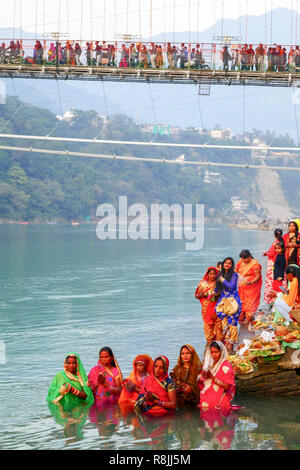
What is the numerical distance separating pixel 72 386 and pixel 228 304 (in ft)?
10.7

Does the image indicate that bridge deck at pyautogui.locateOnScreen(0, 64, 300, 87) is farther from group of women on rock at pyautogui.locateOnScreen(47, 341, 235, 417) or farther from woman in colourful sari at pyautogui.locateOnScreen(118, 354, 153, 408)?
woman in colourful sari at pyautogui.locateOnScreen(118, 354, 153, 408)

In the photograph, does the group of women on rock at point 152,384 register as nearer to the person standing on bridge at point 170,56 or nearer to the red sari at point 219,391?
the red sari at point 219,391

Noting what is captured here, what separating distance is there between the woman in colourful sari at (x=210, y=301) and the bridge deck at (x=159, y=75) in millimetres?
22007

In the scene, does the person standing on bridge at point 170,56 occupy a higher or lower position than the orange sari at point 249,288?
higher

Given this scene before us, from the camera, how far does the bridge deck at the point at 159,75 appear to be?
34763 millimetres

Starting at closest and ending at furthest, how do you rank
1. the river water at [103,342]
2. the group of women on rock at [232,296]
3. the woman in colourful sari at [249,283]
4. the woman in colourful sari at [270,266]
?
the river water at [103,342] < the group of women on rock at [232,296] < the woman in colourful sari at [249,283] < the woman in colourful sari at [270,266]

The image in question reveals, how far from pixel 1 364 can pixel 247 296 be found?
15.1 feet

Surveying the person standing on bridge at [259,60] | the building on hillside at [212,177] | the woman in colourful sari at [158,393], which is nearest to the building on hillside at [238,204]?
the building on hillside at [212,177]

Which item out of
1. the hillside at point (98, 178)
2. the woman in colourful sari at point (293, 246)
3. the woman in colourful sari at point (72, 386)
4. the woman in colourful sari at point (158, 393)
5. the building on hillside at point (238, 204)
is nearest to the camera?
the woman in colourful sari at point (158, 393)

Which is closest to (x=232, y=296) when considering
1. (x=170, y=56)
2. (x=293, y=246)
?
(x=293, y=246)

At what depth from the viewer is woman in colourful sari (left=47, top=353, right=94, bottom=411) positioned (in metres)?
11.5

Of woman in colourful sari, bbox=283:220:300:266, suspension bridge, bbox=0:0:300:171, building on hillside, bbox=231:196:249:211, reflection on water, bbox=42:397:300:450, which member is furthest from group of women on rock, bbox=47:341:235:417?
building on hillside, bbox=231:196:249:211

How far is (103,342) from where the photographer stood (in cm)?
1884

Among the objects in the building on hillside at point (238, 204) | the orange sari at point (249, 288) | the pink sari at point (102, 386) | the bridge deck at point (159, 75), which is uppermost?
the bridge deck at point (159, 75)
